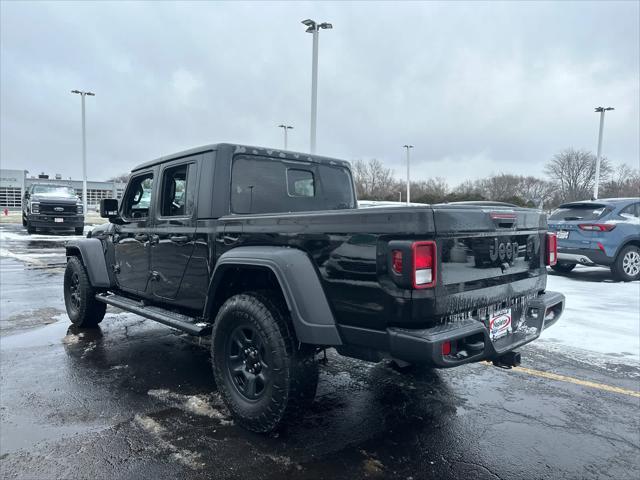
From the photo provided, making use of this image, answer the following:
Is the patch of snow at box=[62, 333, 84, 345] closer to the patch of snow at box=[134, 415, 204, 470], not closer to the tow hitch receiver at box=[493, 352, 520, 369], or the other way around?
the patch of snow at box=[134, 415, 204, 470]

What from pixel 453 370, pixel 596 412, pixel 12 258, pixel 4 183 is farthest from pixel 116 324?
pixel 4 183

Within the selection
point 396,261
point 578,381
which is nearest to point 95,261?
point 396,261

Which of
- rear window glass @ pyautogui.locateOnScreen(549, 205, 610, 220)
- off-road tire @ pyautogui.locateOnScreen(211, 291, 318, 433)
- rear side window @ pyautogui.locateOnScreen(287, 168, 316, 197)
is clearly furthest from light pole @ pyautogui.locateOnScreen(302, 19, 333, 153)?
off-road tire @ pyautogui.locateOnScreen(211, 291, 318, 433)

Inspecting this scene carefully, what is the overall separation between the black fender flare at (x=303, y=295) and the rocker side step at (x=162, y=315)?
1030 mm

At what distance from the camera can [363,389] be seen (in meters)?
4.09

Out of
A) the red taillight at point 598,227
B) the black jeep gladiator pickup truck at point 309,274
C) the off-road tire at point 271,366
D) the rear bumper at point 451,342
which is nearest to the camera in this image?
the rear bumper at point 451,342

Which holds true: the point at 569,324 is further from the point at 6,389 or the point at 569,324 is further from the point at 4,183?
the point at 4,183

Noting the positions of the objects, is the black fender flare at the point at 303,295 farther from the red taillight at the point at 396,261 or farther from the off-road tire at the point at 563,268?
the off-road tire at the point at 563,268

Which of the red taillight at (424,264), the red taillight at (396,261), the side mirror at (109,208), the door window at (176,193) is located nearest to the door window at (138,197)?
the side mirror at (109,208)

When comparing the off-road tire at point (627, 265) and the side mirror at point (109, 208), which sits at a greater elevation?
the side mirror at point (109, 208)

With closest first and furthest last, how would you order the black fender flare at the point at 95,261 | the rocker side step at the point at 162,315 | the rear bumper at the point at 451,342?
the rear bumper at the point at 451,342
the rocker side step at the point at 162,315
the black fender flare at the point at 95,261

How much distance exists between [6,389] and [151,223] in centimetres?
181

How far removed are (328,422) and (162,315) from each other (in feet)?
5.81

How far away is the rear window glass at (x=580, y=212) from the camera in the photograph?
960cm
